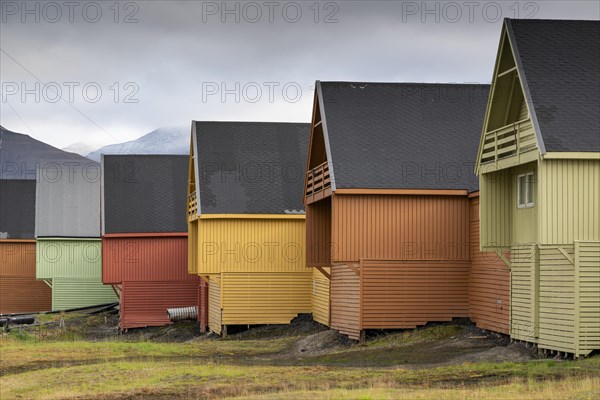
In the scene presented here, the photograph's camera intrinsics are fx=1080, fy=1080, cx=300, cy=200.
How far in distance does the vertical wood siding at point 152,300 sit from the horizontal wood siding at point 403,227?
19.9 meters

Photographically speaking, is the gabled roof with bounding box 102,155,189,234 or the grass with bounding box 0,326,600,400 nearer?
the grass with bounding box 0,326,600,400

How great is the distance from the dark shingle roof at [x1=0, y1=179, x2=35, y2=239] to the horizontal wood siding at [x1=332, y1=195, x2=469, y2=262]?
1665 inches

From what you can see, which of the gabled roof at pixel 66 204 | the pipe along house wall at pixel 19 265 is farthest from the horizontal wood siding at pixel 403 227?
the pipe along house wall at pixel 19 265

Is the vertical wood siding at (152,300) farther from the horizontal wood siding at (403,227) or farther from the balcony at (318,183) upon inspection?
the horizontal wood siding at (403,227)

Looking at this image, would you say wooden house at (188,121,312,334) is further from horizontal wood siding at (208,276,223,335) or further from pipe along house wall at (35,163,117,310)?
pipe along house wall at (35,163,117,310)

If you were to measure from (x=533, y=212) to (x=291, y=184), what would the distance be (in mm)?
18410

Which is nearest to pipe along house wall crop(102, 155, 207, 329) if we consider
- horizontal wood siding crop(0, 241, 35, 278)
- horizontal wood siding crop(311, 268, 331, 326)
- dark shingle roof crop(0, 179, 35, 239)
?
horizontal wood siding crop(311, 268, 331, 326)

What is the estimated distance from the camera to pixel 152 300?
182 feet

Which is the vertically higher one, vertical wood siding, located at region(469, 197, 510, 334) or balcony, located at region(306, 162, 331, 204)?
balcony, located at region(306, 162, 331, 204)

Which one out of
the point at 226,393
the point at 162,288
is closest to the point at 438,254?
the point at 226,393

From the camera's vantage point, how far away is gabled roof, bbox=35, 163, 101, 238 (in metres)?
69.1

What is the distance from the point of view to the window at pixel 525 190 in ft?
102

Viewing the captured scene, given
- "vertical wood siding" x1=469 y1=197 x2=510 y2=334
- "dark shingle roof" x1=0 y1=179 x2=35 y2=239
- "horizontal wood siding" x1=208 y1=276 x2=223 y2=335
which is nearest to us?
"vertical wood siding" x1=469 y1=197 x2=510 y2=334

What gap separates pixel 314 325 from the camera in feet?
147
